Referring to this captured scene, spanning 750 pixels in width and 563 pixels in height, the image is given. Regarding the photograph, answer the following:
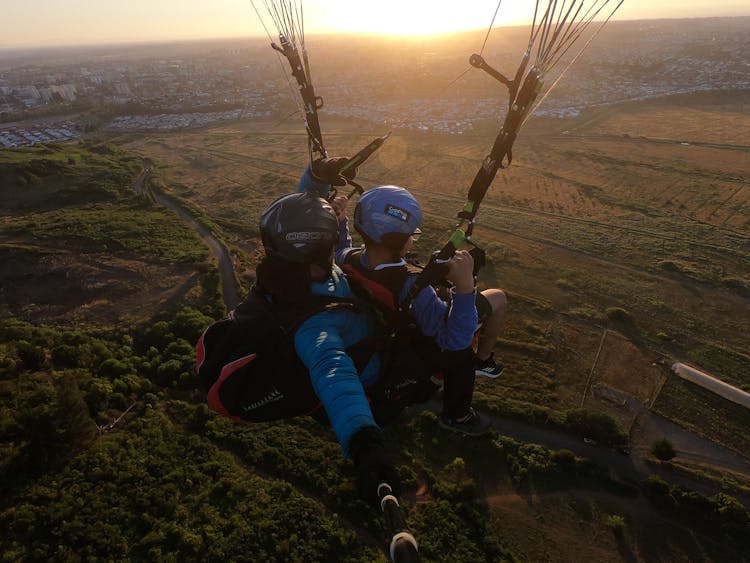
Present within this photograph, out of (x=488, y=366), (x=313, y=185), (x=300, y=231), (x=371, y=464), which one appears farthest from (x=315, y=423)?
(x=371, y=464)

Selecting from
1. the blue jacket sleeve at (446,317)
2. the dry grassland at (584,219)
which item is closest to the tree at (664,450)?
the dry grassland at (584,219)

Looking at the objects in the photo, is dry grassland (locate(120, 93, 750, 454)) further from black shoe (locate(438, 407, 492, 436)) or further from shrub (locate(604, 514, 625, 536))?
black shoe (locate(438, 407, 492, 436))

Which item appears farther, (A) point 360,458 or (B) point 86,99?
(B) point 86,99

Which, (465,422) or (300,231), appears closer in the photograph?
(300,231)

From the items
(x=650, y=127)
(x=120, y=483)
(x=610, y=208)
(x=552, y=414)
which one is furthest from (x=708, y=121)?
(x=120, y=483)

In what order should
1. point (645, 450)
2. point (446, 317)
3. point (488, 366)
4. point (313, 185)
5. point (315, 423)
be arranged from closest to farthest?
point (446, 317)
point (488, 366)
point (313, 185)
point (645, 450)
point (315, 423)

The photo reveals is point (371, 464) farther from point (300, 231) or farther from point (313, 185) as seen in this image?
A: point (313, 185)

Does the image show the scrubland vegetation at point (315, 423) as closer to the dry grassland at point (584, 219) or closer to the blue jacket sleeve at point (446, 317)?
the dry grassland at point (584, 219)

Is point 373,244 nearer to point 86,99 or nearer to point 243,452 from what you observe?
point 243,452
